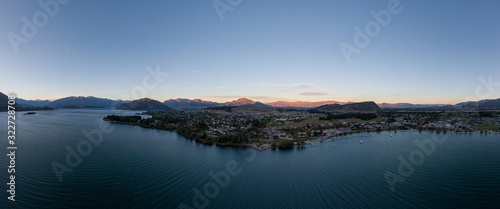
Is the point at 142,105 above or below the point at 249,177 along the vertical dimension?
above

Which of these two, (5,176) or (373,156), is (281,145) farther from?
(5,176)

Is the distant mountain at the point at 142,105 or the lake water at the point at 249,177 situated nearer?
the lake water at the point at 249,177

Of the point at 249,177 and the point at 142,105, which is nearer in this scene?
the point at 249,177

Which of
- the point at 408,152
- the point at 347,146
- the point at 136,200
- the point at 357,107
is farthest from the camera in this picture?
the point at 357,107

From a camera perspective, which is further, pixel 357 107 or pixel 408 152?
pixel 357 107

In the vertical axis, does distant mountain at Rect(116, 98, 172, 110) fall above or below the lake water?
above

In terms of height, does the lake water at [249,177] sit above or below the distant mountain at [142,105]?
below

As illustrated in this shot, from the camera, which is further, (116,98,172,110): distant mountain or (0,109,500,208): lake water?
(116,98,172,110): distant mountain

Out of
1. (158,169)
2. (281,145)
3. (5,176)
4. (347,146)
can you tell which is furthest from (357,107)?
(5,176)
